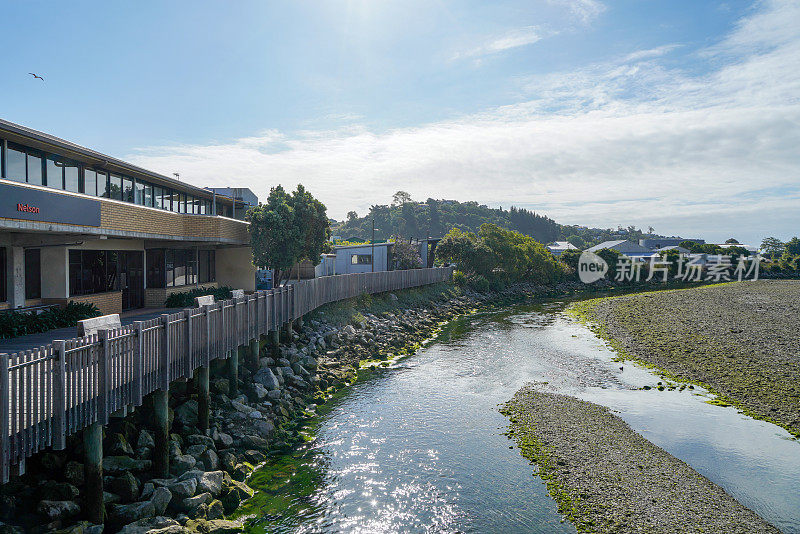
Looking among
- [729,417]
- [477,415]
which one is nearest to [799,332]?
[729,417]

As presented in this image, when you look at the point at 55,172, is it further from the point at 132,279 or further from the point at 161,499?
the point at 161,499

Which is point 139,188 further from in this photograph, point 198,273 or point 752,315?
point 752,315

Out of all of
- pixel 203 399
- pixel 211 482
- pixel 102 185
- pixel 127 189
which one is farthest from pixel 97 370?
pixel 127 189

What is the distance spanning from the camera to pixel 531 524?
12.3 meters

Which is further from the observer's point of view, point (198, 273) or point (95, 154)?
point (198, 273)

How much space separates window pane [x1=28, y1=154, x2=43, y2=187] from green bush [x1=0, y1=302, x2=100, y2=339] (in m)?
4.91

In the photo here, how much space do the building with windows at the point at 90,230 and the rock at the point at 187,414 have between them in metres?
7.42

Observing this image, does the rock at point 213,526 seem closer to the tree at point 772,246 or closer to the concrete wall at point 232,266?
the concrete wall at point 232,266

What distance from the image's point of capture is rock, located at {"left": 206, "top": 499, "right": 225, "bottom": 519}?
38.6 ft

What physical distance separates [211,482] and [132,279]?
17.2 m

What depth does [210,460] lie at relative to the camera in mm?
14062

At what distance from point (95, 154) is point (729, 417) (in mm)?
28372

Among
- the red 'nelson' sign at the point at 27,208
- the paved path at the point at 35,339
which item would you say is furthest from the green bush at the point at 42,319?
the red 'nelson' sign at the point at 27,208

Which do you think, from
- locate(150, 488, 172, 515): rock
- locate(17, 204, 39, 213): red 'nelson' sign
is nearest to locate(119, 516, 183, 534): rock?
locate(150, 488, 172, 515): rock
